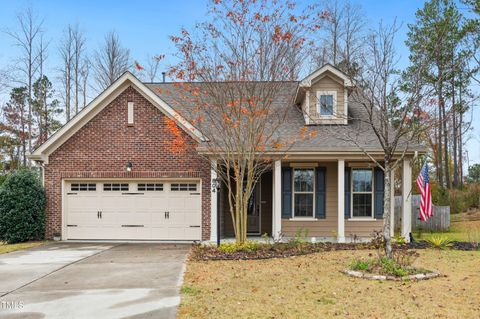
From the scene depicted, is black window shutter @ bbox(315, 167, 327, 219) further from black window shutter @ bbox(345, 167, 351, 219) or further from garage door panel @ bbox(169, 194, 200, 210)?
garage door panel @ bbox(169, 194, 200, 210)

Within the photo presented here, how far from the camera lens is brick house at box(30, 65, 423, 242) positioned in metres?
13.6

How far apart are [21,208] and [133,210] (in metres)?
3.35

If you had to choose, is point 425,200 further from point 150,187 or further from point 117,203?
point 117,203

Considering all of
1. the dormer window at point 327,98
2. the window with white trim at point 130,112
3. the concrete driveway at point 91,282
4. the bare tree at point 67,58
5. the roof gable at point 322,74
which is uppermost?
the bare tree at point 67,58

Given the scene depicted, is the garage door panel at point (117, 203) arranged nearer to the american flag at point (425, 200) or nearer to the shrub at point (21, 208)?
the shrub at point (21, 208)

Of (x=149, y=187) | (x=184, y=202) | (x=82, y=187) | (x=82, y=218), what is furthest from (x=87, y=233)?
(x=184, y=202)

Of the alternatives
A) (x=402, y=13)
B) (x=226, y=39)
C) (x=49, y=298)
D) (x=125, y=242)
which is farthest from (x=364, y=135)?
(x=49, y=298)

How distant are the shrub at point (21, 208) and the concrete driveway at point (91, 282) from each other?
1762 millimetres

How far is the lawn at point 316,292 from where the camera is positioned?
19.6ft

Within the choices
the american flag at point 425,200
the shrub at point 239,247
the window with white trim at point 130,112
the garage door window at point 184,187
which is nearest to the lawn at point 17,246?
the garage door window at point 184,187

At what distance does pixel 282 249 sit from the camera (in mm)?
11320

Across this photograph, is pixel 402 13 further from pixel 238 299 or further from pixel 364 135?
pixel 238 299

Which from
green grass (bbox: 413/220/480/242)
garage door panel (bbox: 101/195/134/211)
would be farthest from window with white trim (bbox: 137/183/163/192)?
green grass (bbox: 413/220/480/242)

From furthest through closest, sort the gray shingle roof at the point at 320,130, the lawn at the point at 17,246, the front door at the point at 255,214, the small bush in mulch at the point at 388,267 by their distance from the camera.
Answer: the front door at the point at 255,214, the gray shingle roof at the point at 320,130, the lawn at the point at 17,246, the small bush in mulch at the point at 388,267
